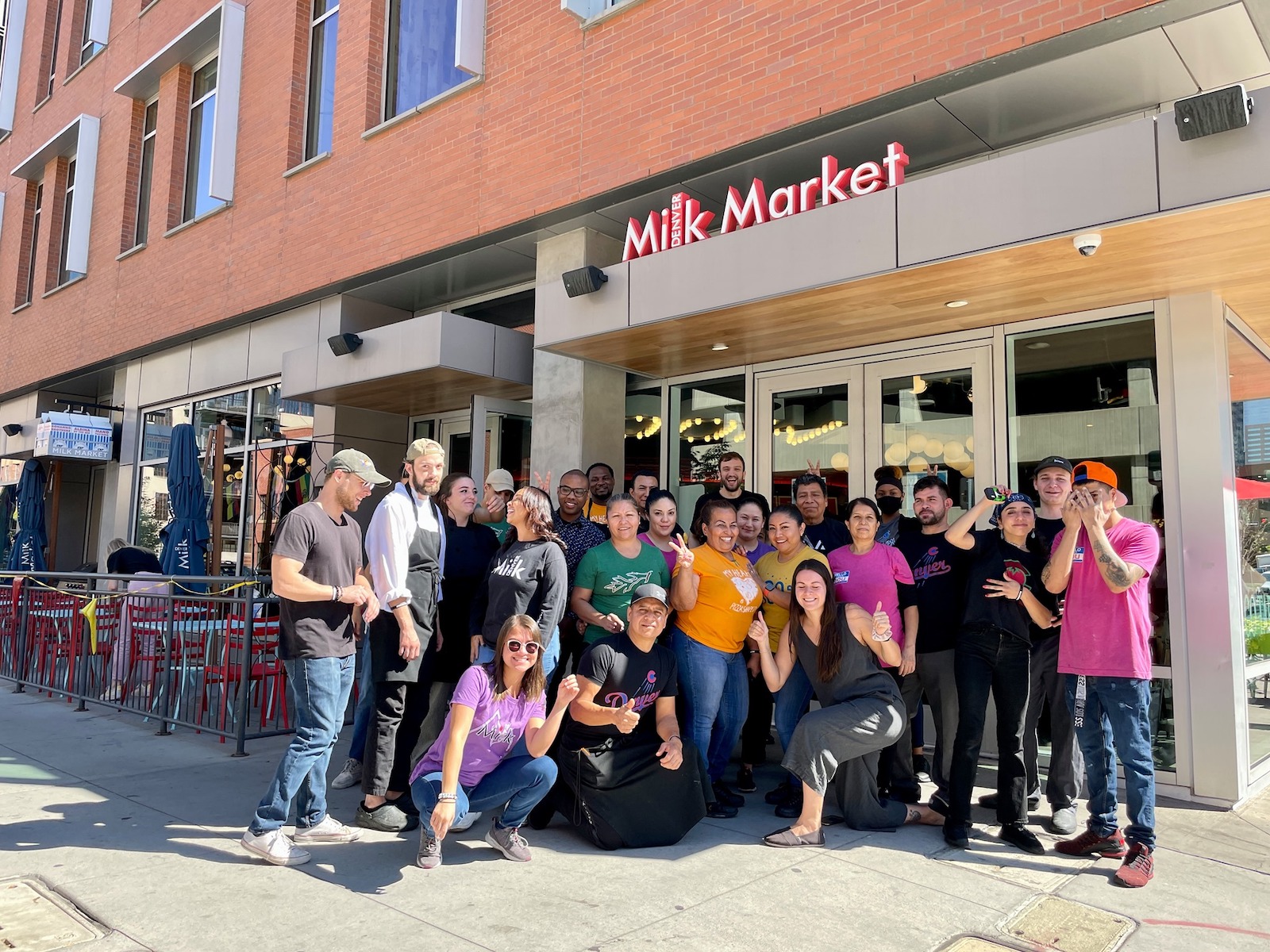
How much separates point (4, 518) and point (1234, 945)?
2120 centimetres

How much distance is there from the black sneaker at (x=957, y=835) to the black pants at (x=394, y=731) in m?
2.90

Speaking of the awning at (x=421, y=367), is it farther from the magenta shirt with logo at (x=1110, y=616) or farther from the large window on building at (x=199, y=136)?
the magenta shirt with logo at (x=1110, y=616)

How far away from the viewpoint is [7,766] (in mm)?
6074

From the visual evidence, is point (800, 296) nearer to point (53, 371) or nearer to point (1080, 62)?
point (1080, 62)

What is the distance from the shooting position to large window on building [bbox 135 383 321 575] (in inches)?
472

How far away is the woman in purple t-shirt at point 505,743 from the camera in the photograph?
4184 mm

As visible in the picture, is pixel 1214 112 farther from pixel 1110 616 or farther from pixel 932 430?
pixel 932 430

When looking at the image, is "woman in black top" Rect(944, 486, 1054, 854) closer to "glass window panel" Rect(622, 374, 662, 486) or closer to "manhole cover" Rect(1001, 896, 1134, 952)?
"manhole cover" Rect(1001, 896, 1134, 952)

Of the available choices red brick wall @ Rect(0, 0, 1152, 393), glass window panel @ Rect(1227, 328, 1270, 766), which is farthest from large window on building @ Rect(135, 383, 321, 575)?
glass window panel @ Rect(1227, 328, 1270, 766)

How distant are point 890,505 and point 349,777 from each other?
13.8 ft

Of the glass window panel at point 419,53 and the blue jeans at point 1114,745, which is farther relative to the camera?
the glass window panel at point 419,53

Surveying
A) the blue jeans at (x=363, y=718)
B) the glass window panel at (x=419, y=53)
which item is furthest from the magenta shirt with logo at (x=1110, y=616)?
the glass window panel at (x=419, y=53)

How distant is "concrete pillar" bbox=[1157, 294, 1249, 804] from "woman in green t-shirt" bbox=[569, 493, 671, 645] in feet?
11.1

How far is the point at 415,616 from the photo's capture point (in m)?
4.90
